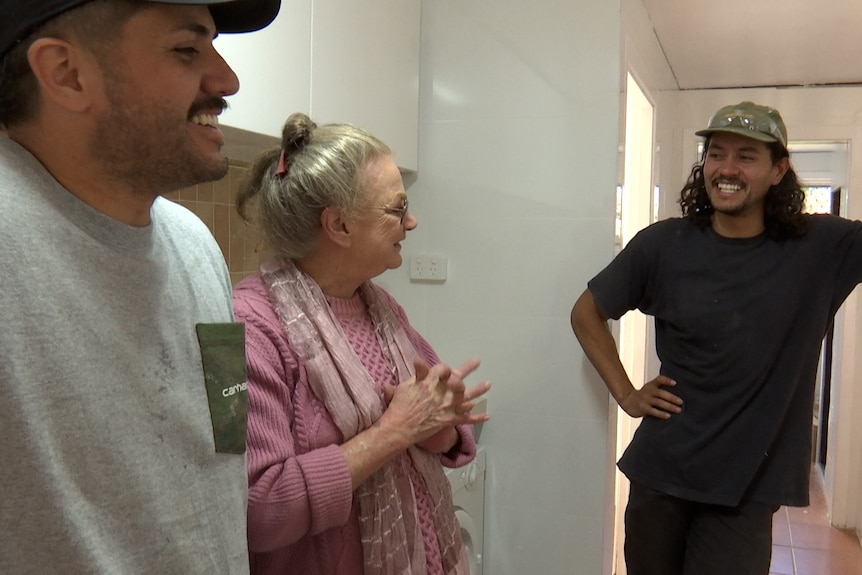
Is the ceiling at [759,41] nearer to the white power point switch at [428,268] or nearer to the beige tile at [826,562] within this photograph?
the white power point switch at [428,268]

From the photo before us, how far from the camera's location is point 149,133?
695 millimetres

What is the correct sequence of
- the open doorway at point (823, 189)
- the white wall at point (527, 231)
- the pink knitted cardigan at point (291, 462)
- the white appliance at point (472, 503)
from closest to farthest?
the pink knitted cardigan at point (291, 462)
the white appliance at point (472, 503)
the white wall at point (527, 231)
the open doorway at point (823, 189)

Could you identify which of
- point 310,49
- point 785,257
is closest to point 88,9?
point 310,49

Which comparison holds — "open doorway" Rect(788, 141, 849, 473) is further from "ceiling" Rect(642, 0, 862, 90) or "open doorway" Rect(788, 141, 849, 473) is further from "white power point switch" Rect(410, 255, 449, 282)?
"white power point switch" Rect(410, 255, 449, 282)

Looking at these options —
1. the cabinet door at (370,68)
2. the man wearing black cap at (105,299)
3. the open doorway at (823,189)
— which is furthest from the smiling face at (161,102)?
the open doorway at (823,189)

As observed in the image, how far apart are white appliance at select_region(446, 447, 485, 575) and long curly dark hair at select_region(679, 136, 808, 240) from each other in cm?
97

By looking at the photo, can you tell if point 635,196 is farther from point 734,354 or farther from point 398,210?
point 398,210

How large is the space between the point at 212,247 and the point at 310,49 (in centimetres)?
91

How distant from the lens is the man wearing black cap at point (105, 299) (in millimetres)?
611

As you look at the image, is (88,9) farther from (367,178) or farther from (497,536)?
(497,536)

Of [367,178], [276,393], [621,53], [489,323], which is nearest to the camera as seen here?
[276,393]

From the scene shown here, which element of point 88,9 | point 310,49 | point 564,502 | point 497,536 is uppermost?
point 310,49

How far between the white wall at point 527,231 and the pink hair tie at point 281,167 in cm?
112

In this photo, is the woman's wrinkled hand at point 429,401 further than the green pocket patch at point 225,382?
Yes
